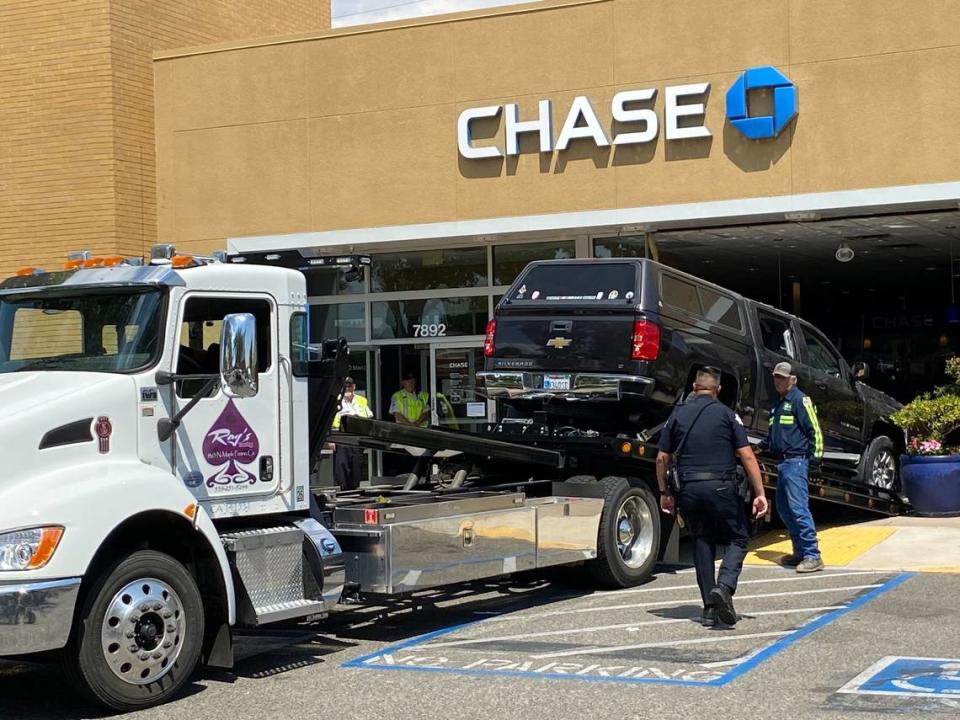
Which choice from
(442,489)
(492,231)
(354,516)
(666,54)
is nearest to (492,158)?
(492,231)

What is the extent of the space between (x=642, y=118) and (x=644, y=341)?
274 inches

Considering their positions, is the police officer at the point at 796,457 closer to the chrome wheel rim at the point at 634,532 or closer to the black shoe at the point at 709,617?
the chrome wheel rim at the point at 634,532

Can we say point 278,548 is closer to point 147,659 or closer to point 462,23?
point 147,659

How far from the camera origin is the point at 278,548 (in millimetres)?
7797

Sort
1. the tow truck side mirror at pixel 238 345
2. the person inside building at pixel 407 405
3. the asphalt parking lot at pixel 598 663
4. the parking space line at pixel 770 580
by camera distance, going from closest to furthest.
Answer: the asphalt parking lot at pixel 598 663 → the tow truck side mirror at pixel 238 345 → the parking space line at pixel 770 580 → the person inside building at pixel 407 405

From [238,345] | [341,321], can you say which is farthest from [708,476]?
[341,321]

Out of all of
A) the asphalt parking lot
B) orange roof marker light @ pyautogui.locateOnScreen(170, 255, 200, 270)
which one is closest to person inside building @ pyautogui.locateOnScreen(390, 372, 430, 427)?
the asphalt parking lot

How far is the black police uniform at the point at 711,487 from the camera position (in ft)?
29.1

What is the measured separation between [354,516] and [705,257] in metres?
13.5

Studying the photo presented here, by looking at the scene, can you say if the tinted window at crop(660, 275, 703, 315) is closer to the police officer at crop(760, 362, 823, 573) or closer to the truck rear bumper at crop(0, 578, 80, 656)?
the police officer at crop(760, 362, 823, 573)

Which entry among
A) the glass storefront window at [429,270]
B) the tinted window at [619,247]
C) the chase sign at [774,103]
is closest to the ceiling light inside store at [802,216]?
the chase sign at [774,103]

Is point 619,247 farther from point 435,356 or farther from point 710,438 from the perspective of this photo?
point 710,438

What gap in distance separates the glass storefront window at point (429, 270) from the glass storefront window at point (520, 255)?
0.22 meters

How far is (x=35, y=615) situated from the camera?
20.9ft
